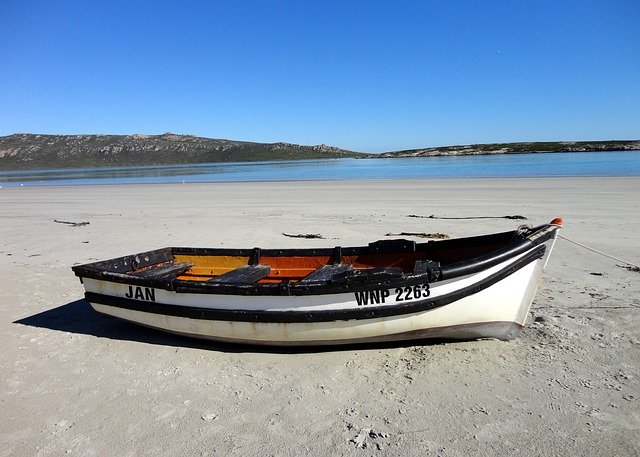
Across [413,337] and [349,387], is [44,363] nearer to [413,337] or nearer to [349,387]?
[349,387]

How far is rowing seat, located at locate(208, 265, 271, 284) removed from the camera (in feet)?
18.1

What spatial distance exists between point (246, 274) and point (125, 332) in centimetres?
167

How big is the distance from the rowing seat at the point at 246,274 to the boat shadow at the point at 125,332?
872 mm

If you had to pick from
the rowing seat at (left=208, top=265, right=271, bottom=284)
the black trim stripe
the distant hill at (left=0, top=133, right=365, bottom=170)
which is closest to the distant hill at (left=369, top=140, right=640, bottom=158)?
the distant hill at (left=0, top=133, right=365, bottom=170)

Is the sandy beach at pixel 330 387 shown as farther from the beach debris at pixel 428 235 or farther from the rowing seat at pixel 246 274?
the beach debris at pixel 428 235

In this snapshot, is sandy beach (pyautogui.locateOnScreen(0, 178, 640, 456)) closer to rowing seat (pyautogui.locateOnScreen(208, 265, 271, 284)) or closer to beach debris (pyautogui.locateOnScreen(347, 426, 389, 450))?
beach debris (pyautogui.locateOnScreen(347, 426, 389, 450))

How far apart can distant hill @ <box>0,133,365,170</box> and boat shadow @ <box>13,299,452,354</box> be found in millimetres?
110172

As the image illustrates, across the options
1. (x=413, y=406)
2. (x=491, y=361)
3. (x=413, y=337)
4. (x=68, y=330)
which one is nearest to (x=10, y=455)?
(x=68, y=330)

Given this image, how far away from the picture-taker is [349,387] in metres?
3.87

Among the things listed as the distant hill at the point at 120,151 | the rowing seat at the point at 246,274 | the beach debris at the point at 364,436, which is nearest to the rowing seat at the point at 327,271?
the rowing seat at the point at 246,274

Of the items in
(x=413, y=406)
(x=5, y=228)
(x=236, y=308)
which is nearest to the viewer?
(x=413, y=406)

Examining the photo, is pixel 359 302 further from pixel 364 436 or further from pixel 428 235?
pixel 428 235

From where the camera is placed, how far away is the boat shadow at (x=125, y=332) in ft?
15.1

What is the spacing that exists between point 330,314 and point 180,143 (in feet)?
473
